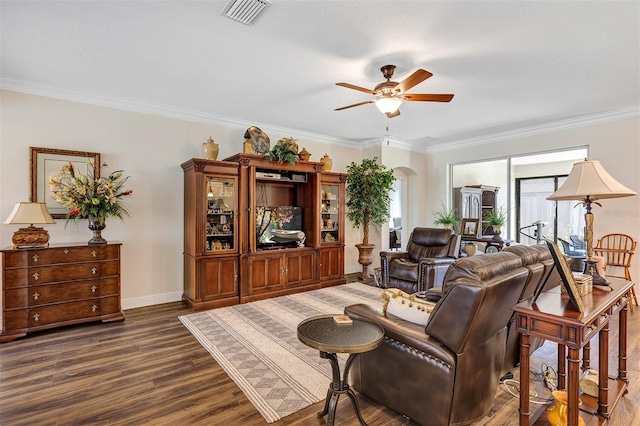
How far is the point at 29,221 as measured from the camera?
3.37 meters

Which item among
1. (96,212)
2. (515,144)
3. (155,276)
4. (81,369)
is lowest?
(81,369)

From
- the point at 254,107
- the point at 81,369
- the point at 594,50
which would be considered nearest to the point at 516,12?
the point at 594,50

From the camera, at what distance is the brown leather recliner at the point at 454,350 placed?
1.76 m

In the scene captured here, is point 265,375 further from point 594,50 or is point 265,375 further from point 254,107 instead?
point 594,50

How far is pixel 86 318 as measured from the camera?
3.71 meters

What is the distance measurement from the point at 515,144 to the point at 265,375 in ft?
19.0

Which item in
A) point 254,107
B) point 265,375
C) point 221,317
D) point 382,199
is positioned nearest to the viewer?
point 265,375

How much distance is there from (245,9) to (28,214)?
3.12 metres

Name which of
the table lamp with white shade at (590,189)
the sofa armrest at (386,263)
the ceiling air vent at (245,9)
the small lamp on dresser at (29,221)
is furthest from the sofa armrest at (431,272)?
the small lamp on dresser at (29,221)

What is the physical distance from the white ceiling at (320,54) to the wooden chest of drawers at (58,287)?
1.97 metres

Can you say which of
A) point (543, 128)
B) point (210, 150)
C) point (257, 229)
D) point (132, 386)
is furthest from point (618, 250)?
point (132, 386)

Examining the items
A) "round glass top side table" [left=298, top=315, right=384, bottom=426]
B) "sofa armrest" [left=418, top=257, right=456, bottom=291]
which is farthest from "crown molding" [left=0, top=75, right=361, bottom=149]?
"round glass top side table" [left=298, top=315, right=384, bottom=426]

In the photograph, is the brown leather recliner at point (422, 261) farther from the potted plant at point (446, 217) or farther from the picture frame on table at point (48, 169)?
the picture frame on table at point (48, 169)

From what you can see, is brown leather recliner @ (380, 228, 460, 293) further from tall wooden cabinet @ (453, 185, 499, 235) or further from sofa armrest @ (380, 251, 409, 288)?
tall wooden cabinet @ (453, 185, 499, 235)
